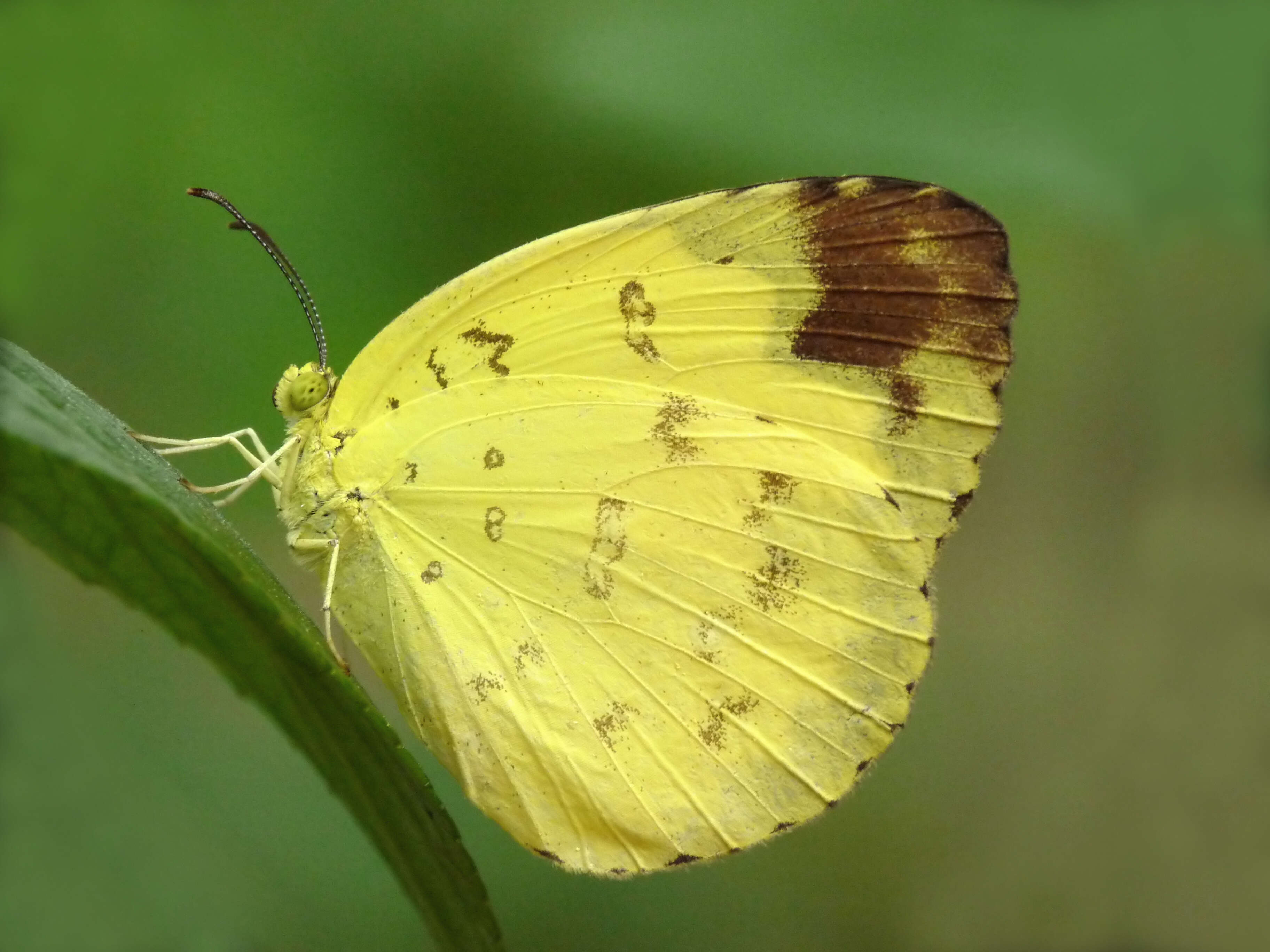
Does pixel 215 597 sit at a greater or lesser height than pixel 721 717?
greater

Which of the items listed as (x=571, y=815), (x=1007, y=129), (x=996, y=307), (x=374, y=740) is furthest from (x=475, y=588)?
(x=1007, y=129)

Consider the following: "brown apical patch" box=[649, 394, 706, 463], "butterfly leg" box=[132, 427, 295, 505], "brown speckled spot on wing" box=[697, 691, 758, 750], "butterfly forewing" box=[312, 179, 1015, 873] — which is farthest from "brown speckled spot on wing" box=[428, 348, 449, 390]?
"brown speckled spot on wing" box=[697, 691, 758, 750]

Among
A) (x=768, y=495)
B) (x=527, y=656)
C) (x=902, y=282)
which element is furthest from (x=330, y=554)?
(x=902, y=282)

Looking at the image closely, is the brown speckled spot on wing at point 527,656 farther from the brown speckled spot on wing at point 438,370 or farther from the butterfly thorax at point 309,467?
the brown speckled spot on wing at point 438,370

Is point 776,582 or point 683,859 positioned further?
point 776,582

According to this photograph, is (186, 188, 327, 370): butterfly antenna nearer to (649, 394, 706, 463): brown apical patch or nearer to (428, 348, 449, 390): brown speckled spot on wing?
(428, 348, 449, 390): brown speckled spot on wing

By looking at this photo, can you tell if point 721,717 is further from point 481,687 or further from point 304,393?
point 304,393

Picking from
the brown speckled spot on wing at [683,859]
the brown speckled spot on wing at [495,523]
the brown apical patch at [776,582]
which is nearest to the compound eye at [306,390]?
the brown speckled spot on wing at [495,523]
